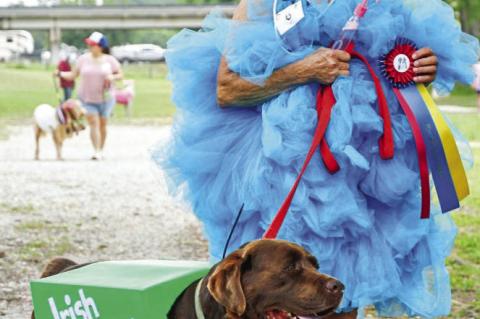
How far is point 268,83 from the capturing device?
445 cm

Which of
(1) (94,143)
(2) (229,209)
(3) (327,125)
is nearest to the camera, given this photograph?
(3) (327,125)

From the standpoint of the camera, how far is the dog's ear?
353 centimetres

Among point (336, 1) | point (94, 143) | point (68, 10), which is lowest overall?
Answer: point (68, 10)

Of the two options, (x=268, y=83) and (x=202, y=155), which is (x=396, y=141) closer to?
(x=268, y=83)

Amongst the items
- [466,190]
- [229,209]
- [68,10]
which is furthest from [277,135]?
[68,10]

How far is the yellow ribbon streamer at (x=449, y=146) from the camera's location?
4543mm

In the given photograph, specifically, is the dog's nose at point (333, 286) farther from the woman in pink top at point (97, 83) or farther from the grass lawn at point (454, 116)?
the woman in pink top at point (97, 83)

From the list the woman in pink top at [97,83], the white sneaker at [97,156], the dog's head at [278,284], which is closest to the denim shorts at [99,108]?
the woman in pink top at [97,83]

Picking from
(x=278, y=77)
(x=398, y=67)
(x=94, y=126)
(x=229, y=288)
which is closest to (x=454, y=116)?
(x=94, y=126)

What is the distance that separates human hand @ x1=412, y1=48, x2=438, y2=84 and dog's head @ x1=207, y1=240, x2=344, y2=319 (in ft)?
3.87

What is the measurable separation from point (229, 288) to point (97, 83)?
13.1 m

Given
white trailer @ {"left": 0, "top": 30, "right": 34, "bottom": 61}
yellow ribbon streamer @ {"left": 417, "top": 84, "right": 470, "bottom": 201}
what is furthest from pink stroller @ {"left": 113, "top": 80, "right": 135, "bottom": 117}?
white trailer @ {"left": 0, "top": 30, "right": 34, "bottom": 61}

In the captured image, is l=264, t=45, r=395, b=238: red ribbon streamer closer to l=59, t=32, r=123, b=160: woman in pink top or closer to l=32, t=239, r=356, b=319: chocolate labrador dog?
l=32, t=239, r=356, b=319: chocolate labrador dog

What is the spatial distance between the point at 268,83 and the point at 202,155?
52 centimetres
